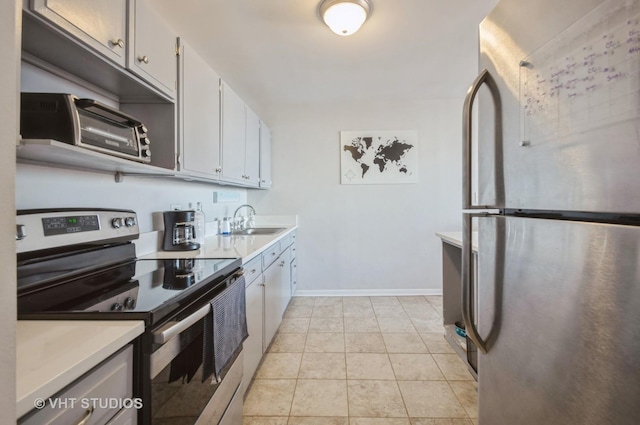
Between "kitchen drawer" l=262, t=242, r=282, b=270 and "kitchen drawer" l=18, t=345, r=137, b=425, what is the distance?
51.5 inches

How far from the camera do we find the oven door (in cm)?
79

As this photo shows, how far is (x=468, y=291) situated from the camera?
0.95 meters

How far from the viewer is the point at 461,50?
2328 millimetres

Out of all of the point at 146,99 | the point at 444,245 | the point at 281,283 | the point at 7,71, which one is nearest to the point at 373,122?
the point at 444,245

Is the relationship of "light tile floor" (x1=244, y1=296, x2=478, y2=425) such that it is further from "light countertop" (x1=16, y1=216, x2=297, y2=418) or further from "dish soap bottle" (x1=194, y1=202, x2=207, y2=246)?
"light countertop" (x1=16, y1=216, x2=297, y2=418)

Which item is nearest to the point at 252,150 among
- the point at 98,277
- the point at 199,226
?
the point at 199,226

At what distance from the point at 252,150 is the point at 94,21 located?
5.93 ft

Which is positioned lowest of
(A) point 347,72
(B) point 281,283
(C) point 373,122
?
(B) point 281,283

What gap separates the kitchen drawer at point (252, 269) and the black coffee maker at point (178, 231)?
16.8 inches

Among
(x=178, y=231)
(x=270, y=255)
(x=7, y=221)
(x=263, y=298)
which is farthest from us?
(x=270, y=255)

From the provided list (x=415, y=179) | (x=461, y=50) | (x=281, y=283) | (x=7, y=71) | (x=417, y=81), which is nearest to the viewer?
(x=7, y=71)

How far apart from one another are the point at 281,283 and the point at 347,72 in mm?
2169

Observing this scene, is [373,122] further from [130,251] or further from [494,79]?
[130,251]

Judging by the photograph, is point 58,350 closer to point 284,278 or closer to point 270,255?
point 270,255
